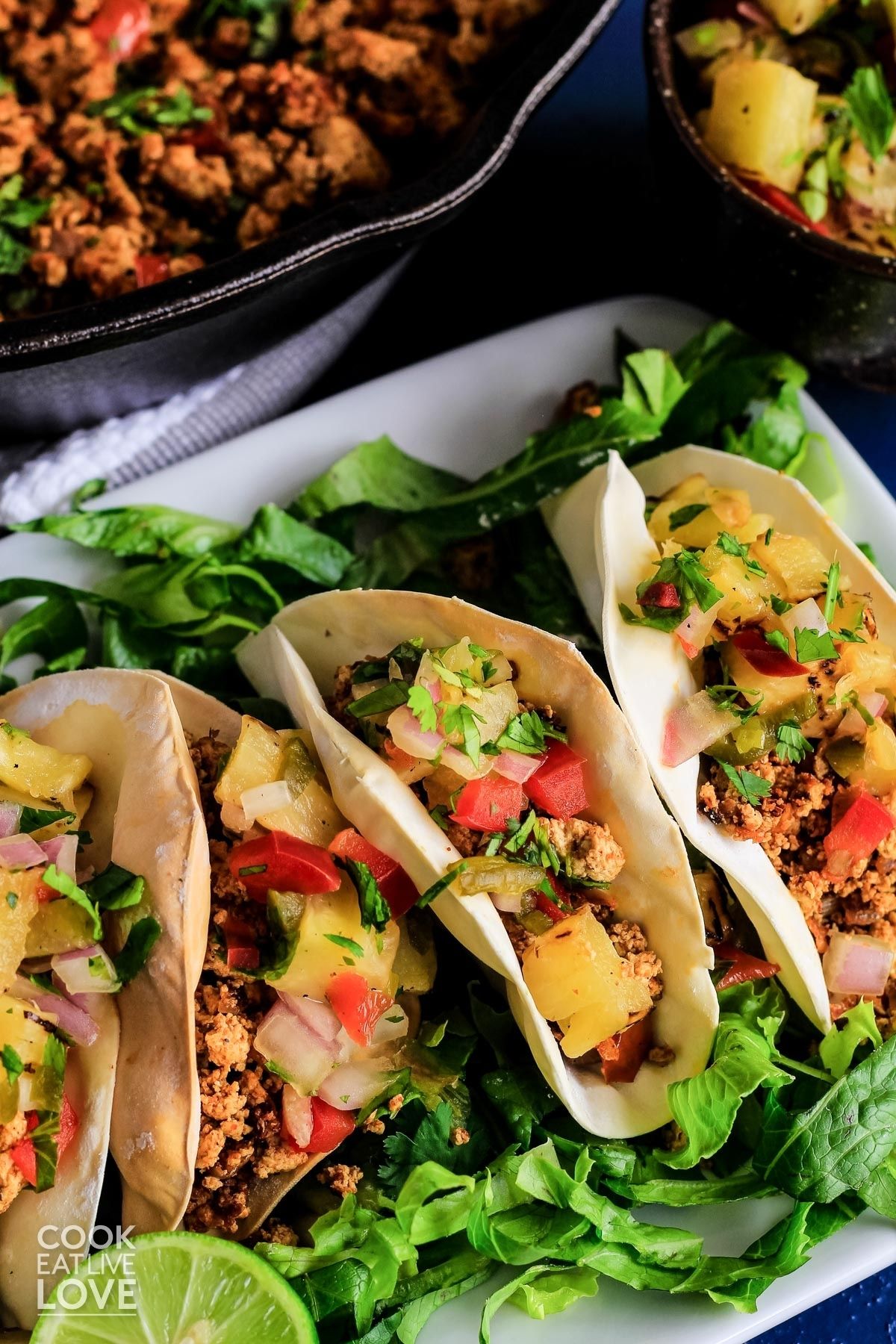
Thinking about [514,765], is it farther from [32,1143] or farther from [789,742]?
[32,1143]

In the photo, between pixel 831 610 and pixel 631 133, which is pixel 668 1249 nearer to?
pixel 831 610

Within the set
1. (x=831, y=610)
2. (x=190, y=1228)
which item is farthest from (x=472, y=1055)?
(x=831, y=610)

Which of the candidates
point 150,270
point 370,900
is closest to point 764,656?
point 370,900

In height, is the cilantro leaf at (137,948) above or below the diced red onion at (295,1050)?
above

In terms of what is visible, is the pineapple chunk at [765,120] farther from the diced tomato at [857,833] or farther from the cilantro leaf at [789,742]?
the diced tomato at [857,833]

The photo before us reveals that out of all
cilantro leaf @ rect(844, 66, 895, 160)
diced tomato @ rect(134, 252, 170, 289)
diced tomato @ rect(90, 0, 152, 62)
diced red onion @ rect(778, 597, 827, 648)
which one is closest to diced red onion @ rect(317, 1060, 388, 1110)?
diced red onion @ rect(778, 597, 827, 648)

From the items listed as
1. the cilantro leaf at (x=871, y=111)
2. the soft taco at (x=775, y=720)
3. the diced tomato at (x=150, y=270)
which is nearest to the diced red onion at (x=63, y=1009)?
the soft taco at (x=775, y=720)
